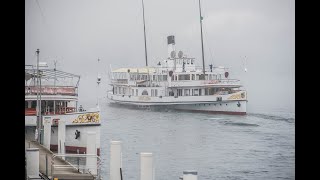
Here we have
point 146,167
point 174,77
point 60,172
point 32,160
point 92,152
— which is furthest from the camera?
point 174,77

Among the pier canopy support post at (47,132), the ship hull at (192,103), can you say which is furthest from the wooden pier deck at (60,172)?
the ship hull at (192,103)

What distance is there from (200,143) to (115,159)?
1.60 m

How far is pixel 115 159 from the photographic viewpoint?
22.1 feet

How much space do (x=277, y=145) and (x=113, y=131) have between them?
75.9 inches

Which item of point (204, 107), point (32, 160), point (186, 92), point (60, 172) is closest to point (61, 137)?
point (60, 172)

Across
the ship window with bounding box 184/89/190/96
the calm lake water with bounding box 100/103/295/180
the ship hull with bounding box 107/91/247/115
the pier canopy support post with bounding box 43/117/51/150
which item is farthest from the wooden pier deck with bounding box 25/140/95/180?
the ship window with bounding box 184/89/190/96

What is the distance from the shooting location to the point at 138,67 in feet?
→ 26.5

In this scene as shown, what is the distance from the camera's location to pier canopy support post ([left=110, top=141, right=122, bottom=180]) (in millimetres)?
6704

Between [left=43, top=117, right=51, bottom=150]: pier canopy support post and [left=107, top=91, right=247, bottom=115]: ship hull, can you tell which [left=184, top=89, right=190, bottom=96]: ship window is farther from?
[left=43, top=117, right=51, bottom=150]: pier canopy support post

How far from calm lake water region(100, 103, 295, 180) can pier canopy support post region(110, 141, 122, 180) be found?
1.07 m

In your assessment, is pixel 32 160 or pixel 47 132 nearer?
pixel 32 160

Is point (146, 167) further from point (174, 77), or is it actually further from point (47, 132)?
point (174, 77)

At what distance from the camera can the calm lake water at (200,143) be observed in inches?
301
